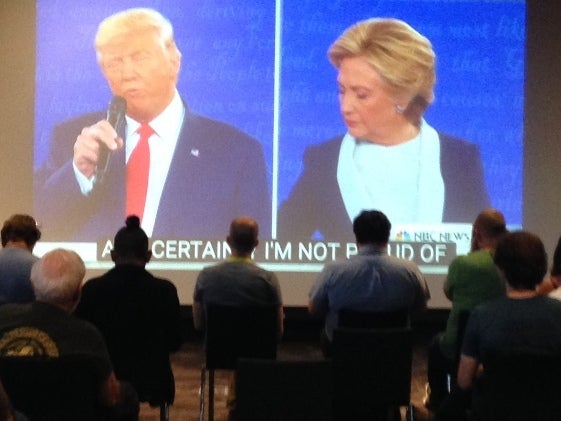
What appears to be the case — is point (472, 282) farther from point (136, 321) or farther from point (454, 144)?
point (454, 144)

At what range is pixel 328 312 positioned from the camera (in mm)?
3719

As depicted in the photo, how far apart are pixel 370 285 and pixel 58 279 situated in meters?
1.51

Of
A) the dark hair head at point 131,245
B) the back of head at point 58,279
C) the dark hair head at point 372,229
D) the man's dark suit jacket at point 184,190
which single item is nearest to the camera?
the back of head at point 58,279

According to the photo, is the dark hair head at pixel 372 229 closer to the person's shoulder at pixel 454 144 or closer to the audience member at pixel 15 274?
the audience member at pixel 15 274

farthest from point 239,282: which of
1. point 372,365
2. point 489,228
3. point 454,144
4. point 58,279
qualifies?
point 454,144

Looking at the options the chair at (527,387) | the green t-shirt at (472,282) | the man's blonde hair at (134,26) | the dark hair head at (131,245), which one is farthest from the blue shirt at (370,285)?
the man's blonde hair at (134,26)

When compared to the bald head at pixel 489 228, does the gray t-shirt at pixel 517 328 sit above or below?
below

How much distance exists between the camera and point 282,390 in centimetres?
Result: 252

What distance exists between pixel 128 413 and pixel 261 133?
3322mm

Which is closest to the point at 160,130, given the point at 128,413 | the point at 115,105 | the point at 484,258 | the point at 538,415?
the point at 115,105

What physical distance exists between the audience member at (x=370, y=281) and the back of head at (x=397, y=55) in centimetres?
233

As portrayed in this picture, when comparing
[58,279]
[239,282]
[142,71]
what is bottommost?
[239,282]

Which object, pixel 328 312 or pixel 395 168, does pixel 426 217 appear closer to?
pixel 395 168

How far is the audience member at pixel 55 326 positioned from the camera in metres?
2.36
